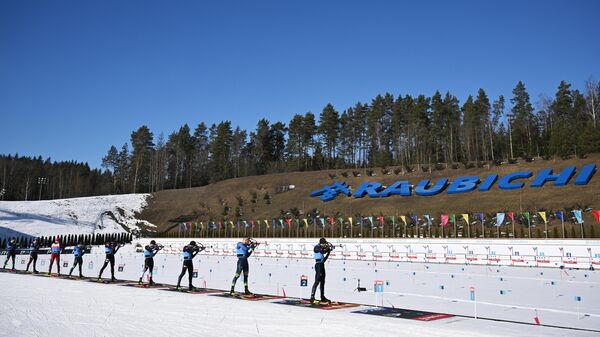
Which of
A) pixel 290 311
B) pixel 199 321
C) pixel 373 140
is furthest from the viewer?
pixel 373 140

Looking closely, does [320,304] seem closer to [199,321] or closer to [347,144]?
[199,321]

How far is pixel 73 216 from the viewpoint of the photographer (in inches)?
3142

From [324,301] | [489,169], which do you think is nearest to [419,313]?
[324,301]

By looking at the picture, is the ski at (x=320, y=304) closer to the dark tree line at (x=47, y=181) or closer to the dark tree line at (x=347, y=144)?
the dark tree line at (x=347, y=144)

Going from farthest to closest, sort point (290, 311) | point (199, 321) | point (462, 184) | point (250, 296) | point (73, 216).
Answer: point (73, 216) < point (462, 184) < point (250, 296) < point (290, 311) < point (199, 321)

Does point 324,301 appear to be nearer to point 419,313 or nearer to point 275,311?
point 275,311

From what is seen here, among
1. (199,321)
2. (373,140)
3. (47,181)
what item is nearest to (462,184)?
(373,140)

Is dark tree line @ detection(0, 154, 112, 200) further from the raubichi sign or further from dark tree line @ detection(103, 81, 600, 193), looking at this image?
the raubichi sign

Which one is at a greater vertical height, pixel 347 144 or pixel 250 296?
pixel 347 144

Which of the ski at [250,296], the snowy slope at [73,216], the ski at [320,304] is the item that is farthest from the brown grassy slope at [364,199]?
the ski at [250,296]

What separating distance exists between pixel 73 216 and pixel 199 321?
8017cm

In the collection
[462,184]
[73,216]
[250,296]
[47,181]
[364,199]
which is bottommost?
[250,296]

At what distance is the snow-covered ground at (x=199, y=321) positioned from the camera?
28.5 feet

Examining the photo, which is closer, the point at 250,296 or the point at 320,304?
the point at 320,304
